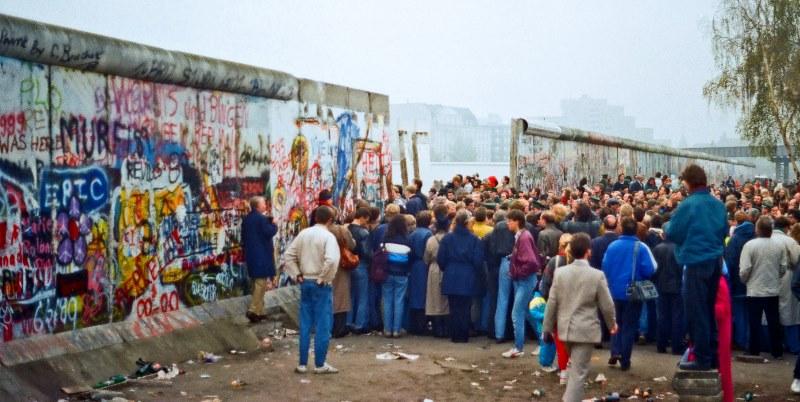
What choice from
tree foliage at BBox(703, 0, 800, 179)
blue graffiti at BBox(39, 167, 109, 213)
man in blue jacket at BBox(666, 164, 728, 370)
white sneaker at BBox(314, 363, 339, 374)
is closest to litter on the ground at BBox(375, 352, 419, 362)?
white sneaker at BBox(314, 363, 339, 374)

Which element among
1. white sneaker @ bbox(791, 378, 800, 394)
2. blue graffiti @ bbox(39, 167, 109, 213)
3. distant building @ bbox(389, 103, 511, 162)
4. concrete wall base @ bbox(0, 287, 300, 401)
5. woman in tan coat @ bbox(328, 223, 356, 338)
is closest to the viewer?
concrete wall base @ bbox(0, 287, 300, 401)

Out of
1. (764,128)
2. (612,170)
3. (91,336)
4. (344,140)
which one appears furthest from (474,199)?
(764,128)

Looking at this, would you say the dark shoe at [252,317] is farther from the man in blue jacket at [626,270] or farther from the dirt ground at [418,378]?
the man in blue jacket at [626,270]

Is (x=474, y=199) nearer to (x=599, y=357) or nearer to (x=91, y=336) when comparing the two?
(x=599, y=357)

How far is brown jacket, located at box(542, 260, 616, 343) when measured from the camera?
9758 millimetres

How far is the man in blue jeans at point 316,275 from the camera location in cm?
1245

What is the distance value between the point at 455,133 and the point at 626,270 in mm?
Answer: 119414

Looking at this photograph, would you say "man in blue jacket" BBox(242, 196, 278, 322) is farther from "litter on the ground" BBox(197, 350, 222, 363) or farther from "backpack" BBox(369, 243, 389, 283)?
"litter on the ground" BBox(197, 350, 222, 363)

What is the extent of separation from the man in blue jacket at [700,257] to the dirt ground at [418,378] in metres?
1.30

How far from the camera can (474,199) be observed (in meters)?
19.6

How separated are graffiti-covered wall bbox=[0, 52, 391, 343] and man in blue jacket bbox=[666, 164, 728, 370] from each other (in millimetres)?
6416

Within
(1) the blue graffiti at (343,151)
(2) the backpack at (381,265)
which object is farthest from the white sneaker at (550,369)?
(1) the blue graffiti at (343,151)

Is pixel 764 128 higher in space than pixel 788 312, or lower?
higher

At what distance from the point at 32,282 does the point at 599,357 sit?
7.03 m
